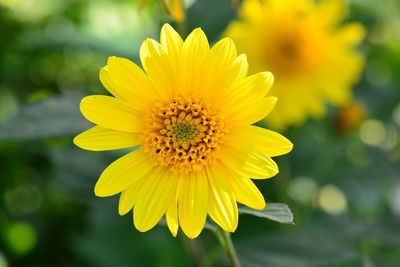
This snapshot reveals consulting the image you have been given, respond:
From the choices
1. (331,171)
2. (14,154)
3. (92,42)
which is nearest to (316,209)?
(331,171)

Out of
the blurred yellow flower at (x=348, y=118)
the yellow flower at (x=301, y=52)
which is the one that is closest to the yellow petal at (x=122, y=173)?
the yellow flower at (x=301, y=52)

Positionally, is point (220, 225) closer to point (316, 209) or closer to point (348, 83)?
point (316, 209)

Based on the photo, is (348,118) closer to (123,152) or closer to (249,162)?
(123,152)

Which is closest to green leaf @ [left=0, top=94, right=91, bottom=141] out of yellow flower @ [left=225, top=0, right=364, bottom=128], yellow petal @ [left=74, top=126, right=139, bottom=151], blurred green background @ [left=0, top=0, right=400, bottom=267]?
blurred green background @ [left=0, top=0, right=400, bottom=267]

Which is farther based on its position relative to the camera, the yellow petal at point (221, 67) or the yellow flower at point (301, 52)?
the yellow flower at point (301, 52)

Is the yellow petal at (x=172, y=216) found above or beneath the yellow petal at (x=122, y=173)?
beneath

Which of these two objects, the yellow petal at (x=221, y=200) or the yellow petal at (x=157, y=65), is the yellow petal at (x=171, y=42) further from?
the yellow petal at (x=221, y=200)
